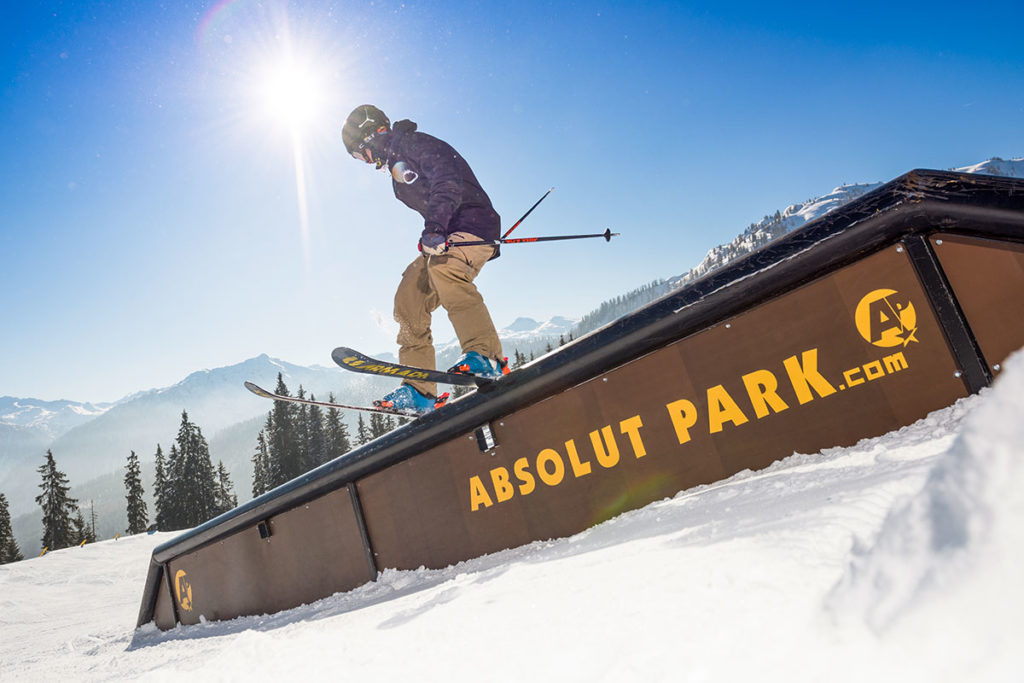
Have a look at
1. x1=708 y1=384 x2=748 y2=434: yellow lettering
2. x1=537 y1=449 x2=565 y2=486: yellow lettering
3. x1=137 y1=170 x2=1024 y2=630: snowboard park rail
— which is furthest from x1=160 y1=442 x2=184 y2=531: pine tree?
x1=708 y1=384 x2=748 y2=434: yellow lettering

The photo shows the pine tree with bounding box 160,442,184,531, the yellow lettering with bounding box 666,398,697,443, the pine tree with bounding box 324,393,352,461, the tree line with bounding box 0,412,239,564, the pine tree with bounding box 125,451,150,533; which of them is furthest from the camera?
the pine tree with bounding box 125,451,150,533

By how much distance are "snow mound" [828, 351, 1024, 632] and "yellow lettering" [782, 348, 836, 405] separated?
1.55 m

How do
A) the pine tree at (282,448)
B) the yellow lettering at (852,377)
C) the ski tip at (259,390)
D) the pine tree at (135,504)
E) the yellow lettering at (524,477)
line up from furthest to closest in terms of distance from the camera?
1. the pine tree at (135,504)
2. the pine tree at (282,448)
3. the ski tip at (259,390)
4. the yellow lettering at (524,477)
5. the yellow lettering at (852,377)

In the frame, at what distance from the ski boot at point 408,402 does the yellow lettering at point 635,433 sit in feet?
4.45

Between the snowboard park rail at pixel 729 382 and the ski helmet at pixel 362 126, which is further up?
the ski helmet at pixel 362 126

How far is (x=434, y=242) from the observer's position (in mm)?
3289

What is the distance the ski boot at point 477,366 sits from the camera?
10.2 ft

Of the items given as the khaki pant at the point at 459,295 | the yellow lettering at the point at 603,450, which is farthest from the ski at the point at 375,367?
the yellow lettering at the point at 603,450

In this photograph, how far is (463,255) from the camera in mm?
3396

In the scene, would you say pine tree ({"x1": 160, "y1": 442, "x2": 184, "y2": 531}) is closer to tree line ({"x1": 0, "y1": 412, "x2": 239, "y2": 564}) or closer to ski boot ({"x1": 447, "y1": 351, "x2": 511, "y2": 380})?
tree line ({"x1": 0, "y1": 412, "x2": 239, "y2": 564})

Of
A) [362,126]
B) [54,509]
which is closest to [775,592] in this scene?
[362,126]

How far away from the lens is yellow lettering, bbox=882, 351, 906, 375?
79.8 inches

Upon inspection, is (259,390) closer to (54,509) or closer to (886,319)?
(886,319)

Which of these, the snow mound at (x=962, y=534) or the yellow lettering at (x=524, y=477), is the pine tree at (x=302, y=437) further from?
the snow mound at (x=962, y=534)
